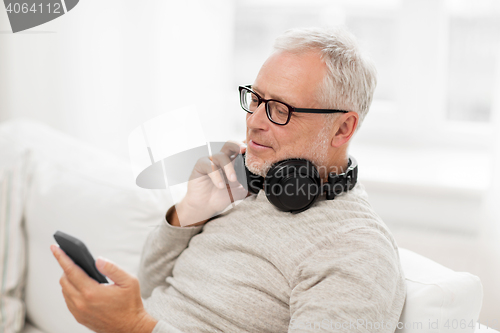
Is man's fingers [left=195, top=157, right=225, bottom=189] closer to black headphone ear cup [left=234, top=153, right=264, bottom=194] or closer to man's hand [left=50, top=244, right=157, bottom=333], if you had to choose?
black headphone ear cup [left=234, top=153, right=264, bottom=194]

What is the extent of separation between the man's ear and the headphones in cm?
8

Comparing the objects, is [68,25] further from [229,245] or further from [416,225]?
[416,225]

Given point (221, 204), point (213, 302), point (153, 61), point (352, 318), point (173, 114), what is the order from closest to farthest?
point (352, 318)
point (213, 302)
point (221, 204)
point (173, 114)
point (153, 61)

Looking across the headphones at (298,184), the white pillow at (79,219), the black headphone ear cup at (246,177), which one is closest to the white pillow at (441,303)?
the headphones at (298,184)

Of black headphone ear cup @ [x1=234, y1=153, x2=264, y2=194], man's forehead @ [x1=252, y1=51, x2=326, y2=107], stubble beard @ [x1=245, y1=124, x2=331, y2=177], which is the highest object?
man's forehead @ [x1=252, y1=51, x2=326, y2=107]

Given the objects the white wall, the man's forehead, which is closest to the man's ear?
the man's forehead

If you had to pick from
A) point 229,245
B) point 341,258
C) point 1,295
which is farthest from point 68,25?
point 341,258

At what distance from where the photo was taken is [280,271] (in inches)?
38.4

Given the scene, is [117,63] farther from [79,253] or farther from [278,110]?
[79,253]

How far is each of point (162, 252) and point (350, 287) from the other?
0.59 meters

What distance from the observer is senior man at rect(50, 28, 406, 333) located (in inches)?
34.1

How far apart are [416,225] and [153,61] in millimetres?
1331

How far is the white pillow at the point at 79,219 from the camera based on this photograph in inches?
55.7

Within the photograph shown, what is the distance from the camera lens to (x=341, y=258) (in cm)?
88
